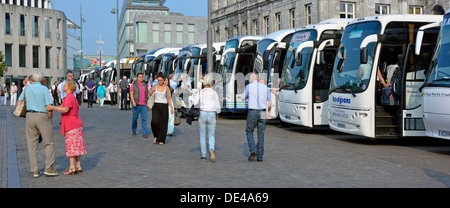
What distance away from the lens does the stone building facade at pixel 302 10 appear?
43031 mm

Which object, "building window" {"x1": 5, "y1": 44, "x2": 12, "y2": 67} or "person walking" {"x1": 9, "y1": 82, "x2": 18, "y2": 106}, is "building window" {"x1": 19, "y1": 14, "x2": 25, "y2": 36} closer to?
"building window" {"x1": 5, "y1": 44, "x2": 12, "y2": 67}

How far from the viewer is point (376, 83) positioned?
13734 mm

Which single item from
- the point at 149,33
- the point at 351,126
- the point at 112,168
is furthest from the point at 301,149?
the point at 149,33

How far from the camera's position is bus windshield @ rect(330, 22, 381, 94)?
1390cm

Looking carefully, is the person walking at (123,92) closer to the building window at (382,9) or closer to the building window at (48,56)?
the building window at (382,9)

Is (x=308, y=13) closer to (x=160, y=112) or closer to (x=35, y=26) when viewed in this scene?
(x=160, y=112)

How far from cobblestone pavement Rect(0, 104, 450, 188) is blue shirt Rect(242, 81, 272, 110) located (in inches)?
38.6

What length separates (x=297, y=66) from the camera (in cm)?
1722

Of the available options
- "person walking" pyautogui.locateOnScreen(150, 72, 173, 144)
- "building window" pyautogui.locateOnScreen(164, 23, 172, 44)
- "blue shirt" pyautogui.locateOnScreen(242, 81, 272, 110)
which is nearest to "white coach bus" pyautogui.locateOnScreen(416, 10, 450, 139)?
"blue shirt" pyautogui.locateOnScreen(242, 81, 272, 110)

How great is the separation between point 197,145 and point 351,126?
11.5 ft

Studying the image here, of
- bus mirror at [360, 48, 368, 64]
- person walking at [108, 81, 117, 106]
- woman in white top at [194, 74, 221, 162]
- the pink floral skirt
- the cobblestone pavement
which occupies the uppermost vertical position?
bus mirror at [360, 48, 368, 64]

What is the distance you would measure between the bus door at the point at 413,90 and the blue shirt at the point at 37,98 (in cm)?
775

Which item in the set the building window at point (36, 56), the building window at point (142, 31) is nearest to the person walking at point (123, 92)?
the building window at point (36, 56)
